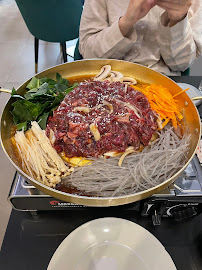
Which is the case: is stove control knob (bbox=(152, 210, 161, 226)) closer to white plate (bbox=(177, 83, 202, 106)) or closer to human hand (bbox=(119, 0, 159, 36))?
white plate (bbox=(177, 83, 202, 106))

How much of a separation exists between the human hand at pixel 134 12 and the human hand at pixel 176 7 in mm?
84

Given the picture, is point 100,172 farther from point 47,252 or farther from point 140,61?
point 140,61

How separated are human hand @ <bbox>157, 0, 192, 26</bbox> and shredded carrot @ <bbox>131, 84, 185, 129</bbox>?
63 centimetres

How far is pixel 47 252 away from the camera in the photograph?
1.40 meters

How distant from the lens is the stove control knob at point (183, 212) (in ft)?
4.60

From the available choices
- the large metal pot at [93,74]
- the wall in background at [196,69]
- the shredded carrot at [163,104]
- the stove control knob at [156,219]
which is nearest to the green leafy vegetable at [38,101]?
the large metal pot at [93,74]

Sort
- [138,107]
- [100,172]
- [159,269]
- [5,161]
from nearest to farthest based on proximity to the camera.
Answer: [159,269] → [100,172] → [138,107] → [5,161]

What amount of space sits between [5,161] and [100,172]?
7.87 feet

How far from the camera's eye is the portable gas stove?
1.31 metres

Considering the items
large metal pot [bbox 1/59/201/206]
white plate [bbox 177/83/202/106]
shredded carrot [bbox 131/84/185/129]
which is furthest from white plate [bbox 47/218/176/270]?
white plate [bbox 177/83/202/106]

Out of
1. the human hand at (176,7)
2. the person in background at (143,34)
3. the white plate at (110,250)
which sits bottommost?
the white plate at (110,250)

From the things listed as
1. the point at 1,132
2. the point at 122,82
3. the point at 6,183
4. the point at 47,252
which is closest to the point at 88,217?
the point at 47,252

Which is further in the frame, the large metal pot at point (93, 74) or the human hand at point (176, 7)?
the human hand at point (176, 7)

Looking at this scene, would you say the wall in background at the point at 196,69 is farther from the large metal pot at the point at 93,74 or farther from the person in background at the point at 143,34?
the large metal pot at the point at 93,74
